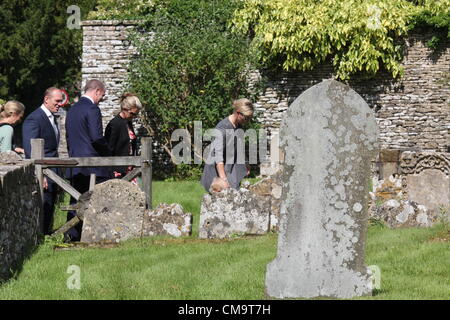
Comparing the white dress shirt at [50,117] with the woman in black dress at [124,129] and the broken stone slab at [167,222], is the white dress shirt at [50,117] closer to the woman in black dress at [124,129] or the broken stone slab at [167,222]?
the woman in black dress at [124,129]

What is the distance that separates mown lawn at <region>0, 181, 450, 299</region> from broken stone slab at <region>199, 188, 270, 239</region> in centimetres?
35

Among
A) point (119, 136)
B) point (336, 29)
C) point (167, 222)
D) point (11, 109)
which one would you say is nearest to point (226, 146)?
point (167, 222)

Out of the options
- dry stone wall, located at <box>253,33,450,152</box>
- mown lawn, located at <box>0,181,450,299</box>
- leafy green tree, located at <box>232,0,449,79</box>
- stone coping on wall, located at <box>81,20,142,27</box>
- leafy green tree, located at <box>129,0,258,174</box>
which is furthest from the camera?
stone coping on wall, located at <box>81,20,142,27</box>

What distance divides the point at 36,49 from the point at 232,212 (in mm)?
23202

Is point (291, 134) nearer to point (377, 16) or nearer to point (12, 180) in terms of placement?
point (12, 180)

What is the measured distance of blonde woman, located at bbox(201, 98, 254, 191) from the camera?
10.3 metres

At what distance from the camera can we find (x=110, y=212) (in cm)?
1004

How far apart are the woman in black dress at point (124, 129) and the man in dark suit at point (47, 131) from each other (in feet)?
2.35

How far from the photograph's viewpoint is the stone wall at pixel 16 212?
7562 mm

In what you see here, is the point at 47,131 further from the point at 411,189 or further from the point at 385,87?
the point at 385,87

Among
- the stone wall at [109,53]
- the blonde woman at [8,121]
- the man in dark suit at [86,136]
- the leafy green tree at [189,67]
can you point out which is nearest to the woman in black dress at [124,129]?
the man in dark suit at [86,136]

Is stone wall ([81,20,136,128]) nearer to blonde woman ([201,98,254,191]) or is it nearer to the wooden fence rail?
the wooden fence rail

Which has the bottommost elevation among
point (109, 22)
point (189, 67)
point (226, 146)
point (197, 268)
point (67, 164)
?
point (197, 268)

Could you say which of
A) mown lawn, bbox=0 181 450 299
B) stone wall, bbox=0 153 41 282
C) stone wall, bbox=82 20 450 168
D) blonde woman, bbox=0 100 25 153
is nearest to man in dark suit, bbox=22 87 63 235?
blonde woman, bbox=0 100 25 153
